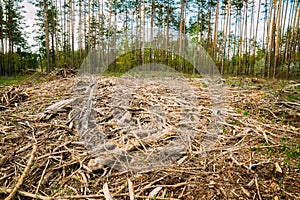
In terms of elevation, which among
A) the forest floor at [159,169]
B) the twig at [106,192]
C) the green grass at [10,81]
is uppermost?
the green grass at [10,81]

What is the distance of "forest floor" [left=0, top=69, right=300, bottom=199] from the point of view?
5.41 feet

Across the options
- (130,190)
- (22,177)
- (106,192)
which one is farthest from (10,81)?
(130,190)

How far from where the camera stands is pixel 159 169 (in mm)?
1943

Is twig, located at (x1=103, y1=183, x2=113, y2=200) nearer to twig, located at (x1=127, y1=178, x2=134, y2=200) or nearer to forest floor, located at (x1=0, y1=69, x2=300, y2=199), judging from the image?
forest floor, located at (x1=0, y1=69, x2=300, y2=199)

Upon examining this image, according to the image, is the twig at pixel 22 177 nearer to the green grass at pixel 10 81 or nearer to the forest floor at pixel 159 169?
the forest floor at pixel 159 169

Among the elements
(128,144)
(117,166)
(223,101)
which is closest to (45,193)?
(117,166)

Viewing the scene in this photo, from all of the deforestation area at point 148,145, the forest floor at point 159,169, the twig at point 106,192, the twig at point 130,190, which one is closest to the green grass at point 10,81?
the deforestation area at point 148,145

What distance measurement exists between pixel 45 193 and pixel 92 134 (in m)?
0.95

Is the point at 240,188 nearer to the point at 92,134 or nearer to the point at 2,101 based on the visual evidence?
the point at 92,134

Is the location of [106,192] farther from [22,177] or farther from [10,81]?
[10,81]

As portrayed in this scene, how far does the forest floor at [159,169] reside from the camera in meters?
1.65

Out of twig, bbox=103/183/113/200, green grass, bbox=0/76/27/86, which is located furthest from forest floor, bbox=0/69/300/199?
green grass, bbox=0/76/27/86

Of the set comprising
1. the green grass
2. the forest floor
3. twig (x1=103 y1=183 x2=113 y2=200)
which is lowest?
twig (x1=103 y1=183 x2=113 y2=200)

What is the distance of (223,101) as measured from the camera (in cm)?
390
